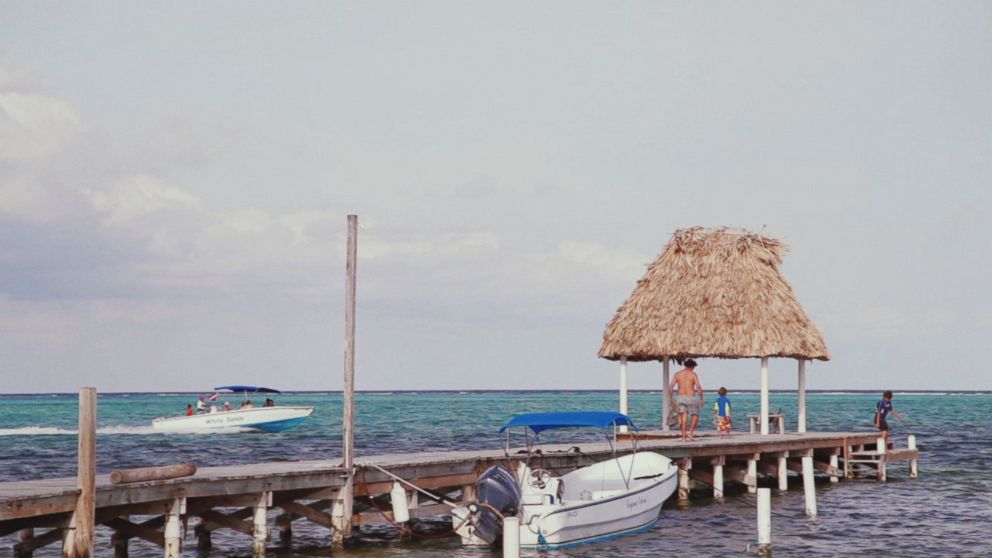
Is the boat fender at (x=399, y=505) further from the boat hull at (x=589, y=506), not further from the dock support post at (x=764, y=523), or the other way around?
the dock support post at (x=764, y=523)

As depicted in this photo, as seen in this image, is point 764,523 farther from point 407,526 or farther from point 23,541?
point 23,541

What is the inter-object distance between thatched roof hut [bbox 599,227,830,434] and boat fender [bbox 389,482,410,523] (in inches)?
489

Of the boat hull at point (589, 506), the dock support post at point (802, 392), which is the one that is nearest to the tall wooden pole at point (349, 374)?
A: the boat hull at point (589, 506)

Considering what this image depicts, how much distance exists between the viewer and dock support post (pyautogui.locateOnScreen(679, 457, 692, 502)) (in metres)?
26.6

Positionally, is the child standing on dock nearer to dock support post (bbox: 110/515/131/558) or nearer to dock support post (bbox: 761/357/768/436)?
dock support post (bbox: 761/357/768/436)

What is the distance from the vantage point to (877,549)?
A: 21.2 meters

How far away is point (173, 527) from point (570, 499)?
8.23 meters

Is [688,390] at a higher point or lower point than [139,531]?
higher

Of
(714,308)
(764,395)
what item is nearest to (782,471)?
(764,395)

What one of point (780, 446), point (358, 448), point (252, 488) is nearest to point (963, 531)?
point (780, 446)

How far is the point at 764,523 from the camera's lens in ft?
64.6

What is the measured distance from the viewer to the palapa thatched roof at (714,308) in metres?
30.2

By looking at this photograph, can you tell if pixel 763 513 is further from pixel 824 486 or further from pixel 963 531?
pixel 824 486

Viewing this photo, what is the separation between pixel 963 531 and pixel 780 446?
5.66 meters
